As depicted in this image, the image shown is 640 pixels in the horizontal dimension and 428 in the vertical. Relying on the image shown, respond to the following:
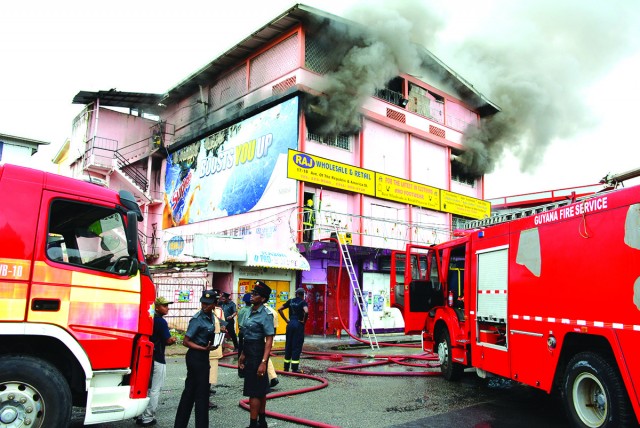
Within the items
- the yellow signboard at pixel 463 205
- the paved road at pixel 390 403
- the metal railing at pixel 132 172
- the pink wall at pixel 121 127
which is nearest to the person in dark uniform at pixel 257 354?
the paved road at pixel 390 403

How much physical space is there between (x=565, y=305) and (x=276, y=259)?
11160 millimetres

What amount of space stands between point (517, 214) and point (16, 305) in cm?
657

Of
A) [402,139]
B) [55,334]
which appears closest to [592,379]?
[55,334]

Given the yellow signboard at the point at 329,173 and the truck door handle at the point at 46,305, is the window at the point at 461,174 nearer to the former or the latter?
the yellow signboard at the point at 329,173

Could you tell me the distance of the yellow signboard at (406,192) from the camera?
69.6 feet

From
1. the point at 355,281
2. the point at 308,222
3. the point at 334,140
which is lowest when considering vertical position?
the point at 355,281

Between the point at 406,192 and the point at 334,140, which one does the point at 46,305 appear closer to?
the point at 334,140

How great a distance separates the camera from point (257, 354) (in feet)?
18.6

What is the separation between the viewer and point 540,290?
6.56 metres

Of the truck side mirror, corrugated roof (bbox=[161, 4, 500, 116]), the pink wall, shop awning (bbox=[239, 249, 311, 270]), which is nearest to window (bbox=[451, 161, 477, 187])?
corrugated roof (bbox=[161, 4, 500, 116])

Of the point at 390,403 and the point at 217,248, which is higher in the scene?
the point at 217,248

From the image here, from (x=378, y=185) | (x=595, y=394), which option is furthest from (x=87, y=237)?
(x=378, y=185)

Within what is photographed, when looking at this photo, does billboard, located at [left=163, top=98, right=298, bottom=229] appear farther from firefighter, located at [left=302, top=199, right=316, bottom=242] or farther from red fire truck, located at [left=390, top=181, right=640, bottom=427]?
red fire truck, located at [left=390, top=181, right=640, bottom=427]

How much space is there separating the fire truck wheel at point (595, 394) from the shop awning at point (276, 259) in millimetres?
10847
